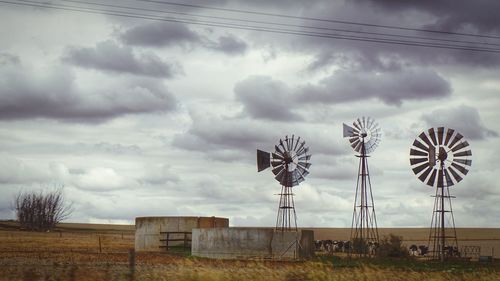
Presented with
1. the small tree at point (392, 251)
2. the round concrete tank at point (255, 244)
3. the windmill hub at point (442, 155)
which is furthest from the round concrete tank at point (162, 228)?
the windmill hub at point (442, 155)

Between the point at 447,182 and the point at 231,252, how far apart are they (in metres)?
17.6

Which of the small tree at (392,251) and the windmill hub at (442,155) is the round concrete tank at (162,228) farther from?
the windmill hub at (442,155)

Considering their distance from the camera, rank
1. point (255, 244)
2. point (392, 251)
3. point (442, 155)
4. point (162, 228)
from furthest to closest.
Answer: point (392, 251) < point (162, 228) < point (442, 155) < point (255, 244)

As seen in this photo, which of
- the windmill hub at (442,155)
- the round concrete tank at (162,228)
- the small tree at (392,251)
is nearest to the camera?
the windmill hub at (442,155)

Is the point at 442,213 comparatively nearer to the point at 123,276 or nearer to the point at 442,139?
the point at 442,139

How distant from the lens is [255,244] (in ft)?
133

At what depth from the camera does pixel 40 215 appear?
4279 inches

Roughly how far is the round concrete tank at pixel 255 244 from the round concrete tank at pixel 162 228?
25.7 feet

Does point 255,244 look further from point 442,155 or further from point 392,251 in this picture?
point 442,155

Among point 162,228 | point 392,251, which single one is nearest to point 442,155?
point 392,251

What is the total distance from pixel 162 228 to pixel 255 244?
40.0 ft

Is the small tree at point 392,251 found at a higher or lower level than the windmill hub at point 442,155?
lower

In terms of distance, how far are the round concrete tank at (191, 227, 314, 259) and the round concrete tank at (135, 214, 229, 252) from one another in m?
7.84

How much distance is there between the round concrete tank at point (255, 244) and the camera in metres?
39.6
